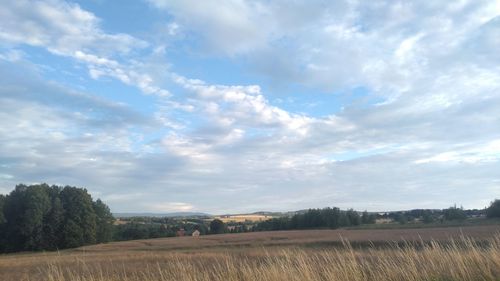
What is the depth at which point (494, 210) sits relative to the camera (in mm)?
90625

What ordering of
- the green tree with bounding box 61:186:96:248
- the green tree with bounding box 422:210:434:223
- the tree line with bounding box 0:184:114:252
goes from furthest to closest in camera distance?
1. the green tree with bounding box 422:210:434:223
2. the green tree with bounding box 61:186:96:248
3. the tree line with bounding box 0:184:114:252

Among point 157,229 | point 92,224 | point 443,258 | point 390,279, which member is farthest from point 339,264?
point 157,229

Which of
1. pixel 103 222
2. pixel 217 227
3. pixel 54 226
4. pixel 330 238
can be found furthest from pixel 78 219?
pixel 330 238

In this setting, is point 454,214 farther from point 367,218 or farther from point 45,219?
point 45,219

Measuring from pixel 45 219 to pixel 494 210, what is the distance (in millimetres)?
82893

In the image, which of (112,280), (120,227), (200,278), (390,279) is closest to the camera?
(390,279)

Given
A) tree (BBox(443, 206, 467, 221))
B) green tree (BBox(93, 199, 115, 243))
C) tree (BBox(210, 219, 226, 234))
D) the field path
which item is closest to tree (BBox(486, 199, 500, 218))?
tree (BBox(443, 206, 467, 221))

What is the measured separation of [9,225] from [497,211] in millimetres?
88931

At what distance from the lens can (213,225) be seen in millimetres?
117250

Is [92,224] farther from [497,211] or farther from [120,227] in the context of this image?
[497,211]

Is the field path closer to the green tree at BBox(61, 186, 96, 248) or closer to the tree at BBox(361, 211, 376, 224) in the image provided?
the green tree at BBox(61, 186, 96, 248)

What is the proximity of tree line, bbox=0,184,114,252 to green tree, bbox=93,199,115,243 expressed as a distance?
0.63 meters

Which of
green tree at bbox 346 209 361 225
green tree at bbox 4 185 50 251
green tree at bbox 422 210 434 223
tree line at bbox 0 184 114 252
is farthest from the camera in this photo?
green tree at bbox 346 209 361 225

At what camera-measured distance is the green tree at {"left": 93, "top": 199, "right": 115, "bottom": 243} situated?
91731 mm
